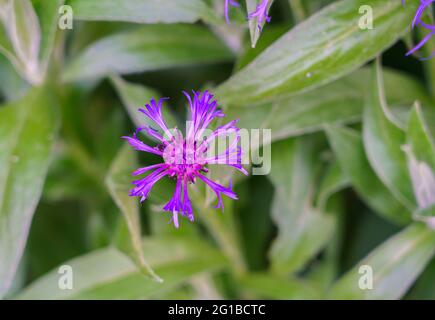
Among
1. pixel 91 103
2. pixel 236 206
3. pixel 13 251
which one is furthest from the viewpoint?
pixel 91 103

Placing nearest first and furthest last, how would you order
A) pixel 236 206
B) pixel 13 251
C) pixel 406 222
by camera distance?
pixel 13 251
pixel 406 222
pixel 236 206

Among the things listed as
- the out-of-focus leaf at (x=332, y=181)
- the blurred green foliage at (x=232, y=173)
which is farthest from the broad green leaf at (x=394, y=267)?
the out-of-focus leaf at (x=332, y=181)

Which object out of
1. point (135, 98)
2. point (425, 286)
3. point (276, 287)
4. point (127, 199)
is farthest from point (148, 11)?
point (425, 286)

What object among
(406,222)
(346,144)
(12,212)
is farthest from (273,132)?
(12,212)

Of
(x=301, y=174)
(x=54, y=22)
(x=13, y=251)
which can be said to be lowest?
(x=13, y=251)
